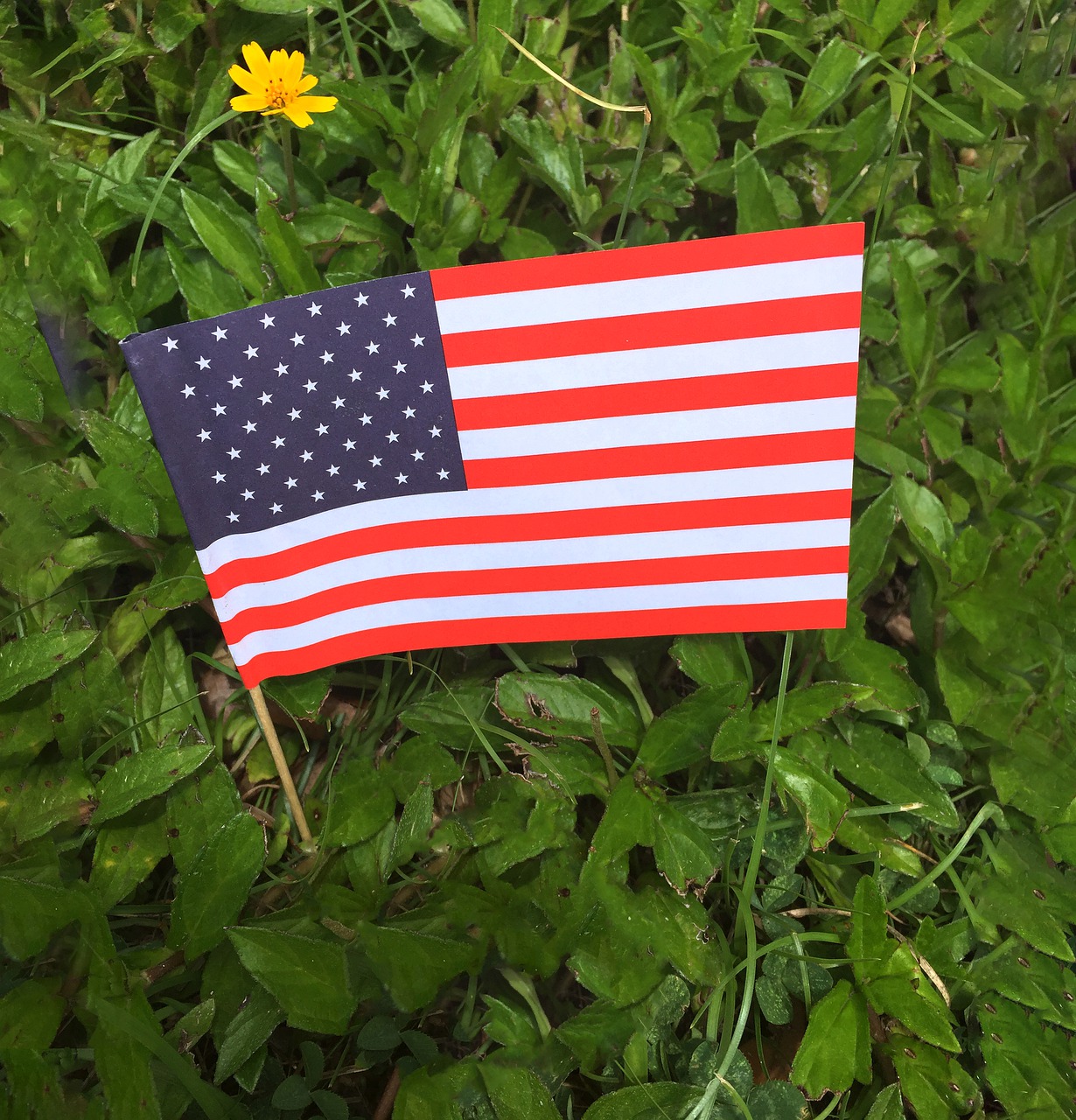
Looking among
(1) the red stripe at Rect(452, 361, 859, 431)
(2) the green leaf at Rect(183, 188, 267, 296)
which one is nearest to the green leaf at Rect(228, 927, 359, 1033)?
(1) the red stripe at Rect(452, 361, 859, 431)

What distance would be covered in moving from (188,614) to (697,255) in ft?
3.31

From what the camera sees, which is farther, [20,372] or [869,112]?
[869,112]

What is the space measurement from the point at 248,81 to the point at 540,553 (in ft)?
2.70

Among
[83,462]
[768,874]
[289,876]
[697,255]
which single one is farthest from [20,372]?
[768,874]

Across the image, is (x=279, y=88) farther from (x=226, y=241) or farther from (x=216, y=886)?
(x=216, y=886)

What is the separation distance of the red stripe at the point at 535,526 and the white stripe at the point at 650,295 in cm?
27

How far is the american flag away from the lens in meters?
1.11

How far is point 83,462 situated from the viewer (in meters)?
1.42

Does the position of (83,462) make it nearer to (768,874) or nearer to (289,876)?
(289,876)

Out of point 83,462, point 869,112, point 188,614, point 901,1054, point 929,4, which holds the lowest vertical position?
point 901,1054

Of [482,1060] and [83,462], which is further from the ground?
[83,462]

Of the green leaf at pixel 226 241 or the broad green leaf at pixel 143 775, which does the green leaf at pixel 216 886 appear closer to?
the broad green leaf at pixel 143 775

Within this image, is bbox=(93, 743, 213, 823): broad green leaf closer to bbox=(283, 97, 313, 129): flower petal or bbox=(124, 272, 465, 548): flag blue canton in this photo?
bbox=(124, 272, 465, 548): flag blue canton

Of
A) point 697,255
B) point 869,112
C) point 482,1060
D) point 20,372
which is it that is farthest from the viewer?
point 869,112
